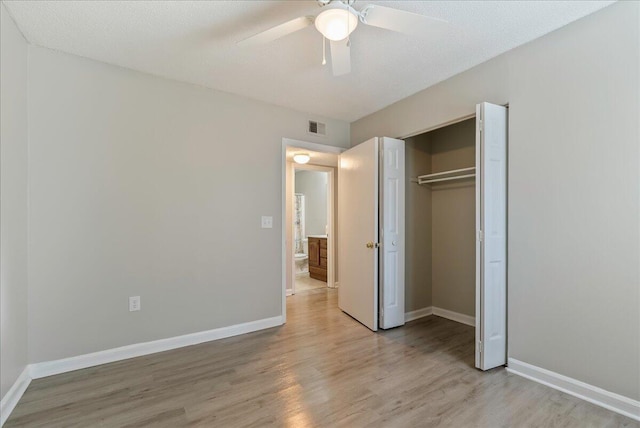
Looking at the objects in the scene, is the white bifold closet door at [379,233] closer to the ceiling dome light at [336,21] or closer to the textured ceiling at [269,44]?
the textured ceiling at [269,44]

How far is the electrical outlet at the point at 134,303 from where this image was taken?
2.72m

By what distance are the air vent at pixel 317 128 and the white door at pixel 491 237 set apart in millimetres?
1989

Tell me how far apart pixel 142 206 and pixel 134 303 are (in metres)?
0.88

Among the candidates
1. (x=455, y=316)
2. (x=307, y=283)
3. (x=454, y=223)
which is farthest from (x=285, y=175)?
(x=307, y=283)

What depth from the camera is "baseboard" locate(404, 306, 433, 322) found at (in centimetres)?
371

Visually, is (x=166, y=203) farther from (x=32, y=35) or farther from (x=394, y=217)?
(x=394, y=217)

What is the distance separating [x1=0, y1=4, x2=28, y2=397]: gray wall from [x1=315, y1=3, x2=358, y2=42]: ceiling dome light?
6.63 ft

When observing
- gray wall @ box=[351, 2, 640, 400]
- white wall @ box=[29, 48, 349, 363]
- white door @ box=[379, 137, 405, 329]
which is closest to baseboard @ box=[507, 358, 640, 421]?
gray wall @ box=[351, 2, 640, 400]

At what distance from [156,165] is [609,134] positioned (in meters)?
3.52

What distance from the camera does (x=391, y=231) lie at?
3.40 m

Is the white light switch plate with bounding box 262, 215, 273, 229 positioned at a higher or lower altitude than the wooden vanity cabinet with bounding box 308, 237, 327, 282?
higher

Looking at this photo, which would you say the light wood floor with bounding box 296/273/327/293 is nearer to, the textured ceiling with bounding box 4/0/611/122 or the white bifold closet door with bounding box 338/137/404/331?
the white bifold closet door with bounding box 338/137/404/331

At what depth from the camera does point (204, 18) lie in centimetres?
205

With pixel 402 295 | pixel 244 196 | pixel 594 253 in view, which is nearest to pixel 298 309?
pixel 402 295
